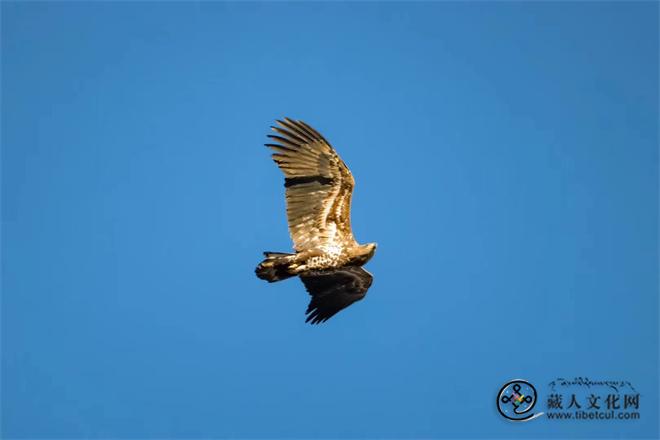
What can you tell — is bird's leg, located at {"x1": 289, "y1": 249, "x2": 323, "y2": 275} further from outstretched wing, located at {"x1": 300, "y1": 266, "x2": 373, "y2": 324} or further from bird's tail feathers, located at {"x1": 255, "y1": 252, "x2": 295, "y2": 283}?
outstretched wing, located at {"x1": 300, "y1": 266, "x2": 373, "y2": 324}

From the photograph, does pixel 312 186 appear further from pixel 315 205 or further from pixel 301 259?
pixel 301 259

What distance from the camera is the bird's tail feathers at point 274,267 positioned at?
651 inches

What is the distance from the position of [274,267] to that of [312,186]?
1814mm

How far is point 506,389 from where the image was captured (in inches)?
804

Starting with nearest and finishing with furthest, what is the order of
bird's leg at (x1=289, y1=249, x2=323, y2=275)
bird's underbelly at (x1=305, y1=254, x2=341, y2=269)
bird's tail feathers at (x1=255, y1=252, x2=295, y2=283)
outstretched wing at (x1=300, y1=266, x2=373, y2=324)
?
bird's tail feathers at (x1=255, y1=252, x2=295, y2=283), bird's leg at (x1=289, y1=249, x2=323, y2=275), bird's underbelly at (x1=305, y1=254, x2=341, y2=269), outstretched wing at (x1=300, y1=266, x2=373, y2=324)

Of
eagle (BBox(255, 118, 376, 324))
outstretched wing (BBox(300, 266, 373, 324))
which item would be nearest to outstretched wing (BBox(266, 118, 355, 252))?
eagle (BBox(255, 118, 376, 324))

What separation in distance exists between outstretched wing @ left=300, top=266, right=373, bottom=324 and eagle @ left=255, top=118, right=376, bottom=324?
0.30m

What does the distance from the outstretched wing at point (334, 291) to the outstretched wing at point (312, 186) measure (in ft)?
2.91

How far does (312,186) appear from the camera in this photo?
1723 cm

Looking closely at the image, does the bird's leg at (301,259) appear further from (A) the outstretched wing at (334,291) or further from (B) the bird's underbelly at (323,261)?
(A) the outstretched wing at (334,291)

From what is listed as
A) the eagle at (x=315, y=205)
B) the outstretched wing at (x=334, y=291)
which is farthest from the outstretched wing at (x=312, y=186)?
the outstretched wing at (x=334, y=291)

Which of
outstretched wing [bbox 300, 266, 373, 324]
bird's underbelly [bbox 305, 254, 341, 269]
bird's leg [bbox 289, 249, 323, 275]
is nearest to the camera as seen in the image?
bird's leg [bbox 289, 249, 323, 275]

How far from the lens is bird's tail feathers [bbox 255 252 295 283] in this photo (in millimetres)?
16531

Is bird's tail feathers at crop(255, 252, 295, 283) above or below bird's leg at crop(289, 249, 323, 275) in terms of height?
below
